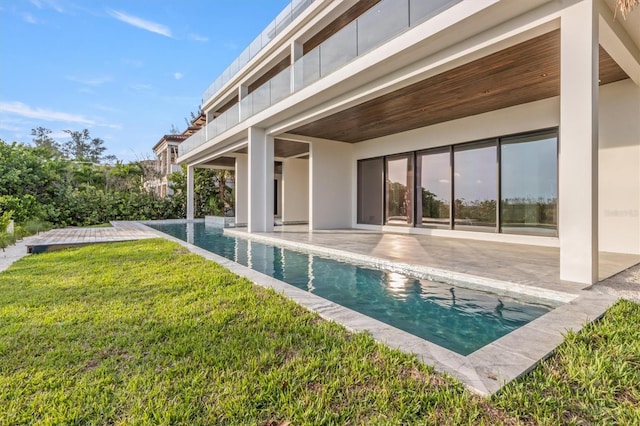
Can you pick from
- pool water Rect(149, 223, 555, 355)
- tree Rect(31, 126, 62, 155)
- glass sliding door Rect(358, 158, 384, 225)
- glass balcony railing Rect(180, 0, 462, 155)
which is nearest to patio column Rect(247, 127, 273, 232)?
glass balcony railing Rect(180, 0, 462, 155)

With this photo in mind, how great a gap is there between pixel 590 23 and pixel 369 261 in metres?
4.73

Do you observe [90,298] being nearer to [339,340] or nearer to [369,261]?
[339,340]

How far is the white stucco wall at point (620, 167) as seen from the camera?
6391 millimetres

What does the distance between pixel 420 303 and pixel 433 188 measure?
283 inches

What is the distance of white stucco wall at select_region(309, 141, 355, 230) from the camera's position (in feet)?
39.9

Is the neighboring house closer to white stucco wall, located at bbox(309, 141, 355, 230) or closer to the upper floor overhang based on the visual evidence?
white stucco wall, located at bbox(309, 141, 355, 230)

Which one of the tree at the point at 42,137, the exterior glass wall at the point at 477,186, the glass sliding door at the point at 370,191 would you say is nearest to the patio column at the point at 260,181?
the glass sliding door at the point at 370,191

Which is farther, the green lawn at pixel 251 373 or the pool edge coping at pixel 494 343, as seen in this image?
the pool edge coping at pixel 494 343

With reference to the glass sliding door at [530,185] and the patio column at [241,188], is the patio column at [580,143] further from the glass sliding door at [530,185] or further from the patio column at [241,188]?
the patio column at [241,188]

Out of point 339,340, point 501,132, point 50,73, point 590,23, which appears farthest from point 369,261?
point 50,73

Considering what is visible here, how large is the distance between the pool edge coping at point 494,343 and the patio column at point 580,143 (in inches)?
24.1

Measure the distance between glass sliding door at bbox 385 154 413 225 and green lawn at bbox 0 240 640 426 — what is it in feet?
26.4

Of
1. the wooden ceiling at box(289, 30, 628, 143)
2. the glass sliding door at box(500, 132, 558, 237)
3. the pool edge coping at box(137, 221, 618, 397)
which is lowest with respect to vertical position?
the pool edge coping at box(137, 221, 618, 397)

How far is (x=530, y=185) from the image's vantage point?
26.8ft
